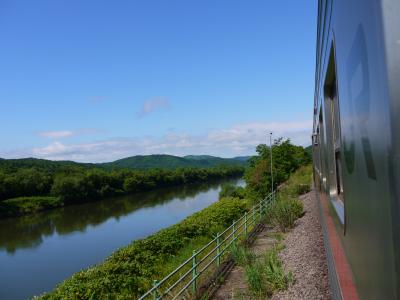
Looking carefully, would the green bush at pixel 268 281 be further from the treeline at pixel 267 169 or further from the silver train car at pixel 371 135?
the treeline at pixel 267 169

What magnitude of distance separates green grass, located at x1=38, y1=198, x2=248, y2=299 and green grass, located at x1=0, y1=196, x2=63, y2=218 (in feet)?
125

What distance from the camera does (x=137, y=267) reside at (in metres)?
12.2

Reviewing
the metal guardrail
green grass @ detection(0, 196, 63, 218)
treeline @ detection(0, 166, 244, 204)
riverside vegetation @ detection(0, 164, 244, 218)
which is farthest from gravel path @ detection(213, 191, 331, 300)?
treeline @ detection(0, 166, 244, 204)

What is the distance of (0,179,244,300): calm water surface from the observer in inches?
846

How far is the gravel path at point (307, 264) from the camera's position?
5.60m

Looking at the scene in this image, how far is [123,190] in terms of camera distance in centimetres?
7312

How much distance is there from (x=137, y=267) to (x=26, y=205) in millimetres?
44970

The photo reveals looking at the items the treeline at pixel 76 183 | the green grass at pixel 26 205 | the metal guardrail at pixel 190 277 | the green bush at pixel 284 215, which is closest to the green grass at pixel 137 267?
the metal guardrail at pixel 190 277

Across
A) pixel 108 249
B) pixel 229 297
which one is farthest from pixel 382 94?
pixel 108 249

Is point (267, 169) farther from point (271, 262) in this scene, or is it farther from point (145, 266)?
point (271, 262)

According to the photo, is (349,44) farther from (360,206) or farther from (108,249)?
(108,249)

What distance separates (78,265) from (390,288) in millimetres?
24215

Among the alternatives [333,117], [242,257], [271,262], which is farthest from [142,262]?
[333,117]

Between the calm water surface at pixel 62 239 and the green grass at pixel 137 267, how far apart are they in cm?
737
